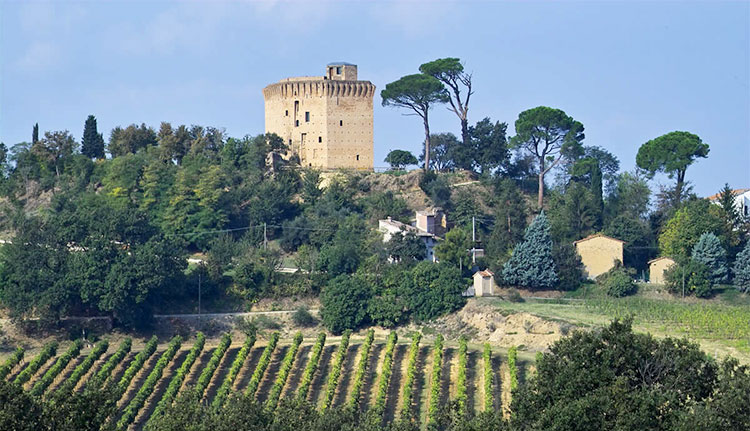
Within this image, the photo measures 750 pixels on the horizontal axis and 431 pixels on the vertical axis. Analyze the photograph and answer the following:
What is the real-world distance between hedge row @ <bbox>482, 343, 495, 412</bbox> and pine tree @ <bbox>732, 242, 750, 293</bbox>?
1271cm

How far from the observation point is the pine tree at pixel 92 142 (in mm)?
72625

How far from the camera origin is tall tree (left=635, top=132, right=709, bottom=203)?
221ft

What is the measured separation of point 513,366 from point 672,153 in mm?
24278

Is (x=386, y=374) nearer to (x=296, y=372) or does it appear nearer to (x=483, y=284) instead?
(x=296, y=372)

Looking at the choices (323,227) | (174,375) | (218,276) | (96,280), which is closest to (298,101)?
(323,227)

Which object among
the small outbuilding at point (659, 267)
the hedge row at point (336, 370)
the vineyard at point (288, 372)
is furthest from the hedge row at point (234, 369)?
the small outbuilding at point (659, 267)

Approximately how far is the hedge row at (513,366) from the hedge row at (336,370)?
18.5 ft

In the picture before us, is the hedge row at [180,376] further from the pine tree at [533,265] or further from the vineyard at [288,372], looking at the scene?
the pine tree at [533,265]

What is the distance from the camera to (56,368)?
154ft

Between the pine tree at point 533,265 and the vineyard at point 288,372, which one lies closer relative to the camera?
the vineyard at point 288,372

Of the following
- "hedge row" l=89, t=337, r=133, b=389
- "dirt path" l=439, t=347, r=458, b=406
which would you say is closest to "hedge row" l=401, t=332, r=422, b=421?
"dirt path" l=439, t=347, r=458, b=406

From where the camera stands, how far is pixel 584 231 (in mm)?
62594

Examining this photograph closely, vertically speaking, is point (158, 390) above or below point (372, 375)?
below

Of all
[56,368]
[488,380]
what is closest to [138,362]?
[56,368]
